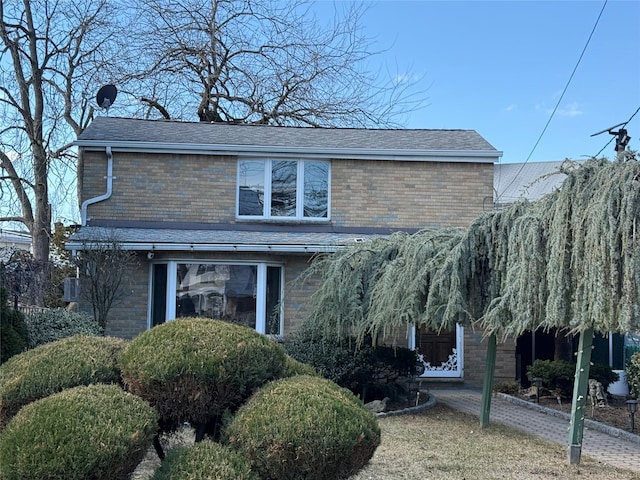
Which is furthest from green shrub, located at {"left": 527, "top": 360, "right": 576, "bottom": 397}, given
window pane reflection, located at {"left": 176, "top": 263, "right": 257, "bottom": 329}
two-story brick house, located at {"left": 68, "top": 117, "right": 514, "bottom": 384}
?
window pane reflection, located at {"left": 176, "top": 263, "right": 257, "bottom": 329}

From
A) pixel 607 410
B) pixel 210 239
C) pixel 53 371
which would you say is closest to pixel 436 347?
pixel 607 410

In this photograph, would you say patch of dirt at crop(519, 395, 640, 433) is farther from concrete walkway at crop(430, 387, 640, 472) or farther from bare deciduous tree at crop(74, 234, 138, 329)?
bare deciduous tree at crop(74, 234, 138, 329)

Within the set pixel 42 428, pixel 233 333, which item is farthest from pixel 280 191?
pixel 42 428

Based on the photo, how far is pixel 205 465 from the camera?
425 centimetres

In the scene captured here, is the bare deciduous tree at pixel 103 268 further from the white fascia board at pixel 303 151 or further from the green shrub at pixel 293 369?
the green shrub at pixel 293 369

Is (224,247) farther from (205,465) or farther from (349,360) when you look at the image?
(205,465)

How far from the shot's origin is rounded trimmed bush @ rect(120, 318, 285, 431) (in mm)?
4746

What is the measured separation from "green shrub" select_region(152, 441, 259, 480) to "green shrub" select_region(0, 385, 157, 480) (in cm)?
21

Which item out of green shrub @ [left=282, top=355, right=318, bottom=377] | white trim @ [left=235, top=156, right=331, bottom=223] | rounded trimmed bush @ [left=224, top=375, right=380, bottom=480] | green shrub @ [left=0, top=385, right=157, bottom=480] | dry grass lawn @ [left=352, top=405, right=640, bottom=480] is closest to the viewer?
green shrub @ [left=0, top=385, right=157, bottom=480]

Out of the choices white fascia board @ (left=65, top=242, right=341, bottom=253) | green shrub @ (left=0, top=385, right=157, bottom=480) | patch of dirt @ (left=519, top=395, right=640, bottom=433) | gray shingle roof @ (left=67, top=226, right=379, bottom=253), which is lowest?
patch of dirt @ (left=519, top=395, right=640, bottom=433)

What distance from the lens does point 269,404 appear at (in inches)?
183

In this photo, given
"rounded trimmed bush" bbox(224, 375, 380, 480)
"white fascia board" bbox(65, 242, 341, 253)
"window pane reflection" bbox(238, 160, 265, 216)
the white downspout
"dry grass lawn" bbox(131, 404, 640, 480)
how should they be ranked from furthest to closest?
"window pane reflection" bbox(238, 160, 265, 216)
the white downspout
"white fascia board" bbox(65, 242, 341, 253)
"dry grass lawn" bbox(131, 404, 640, 480)
"rounded trimmed bush" bbox(224, 375, 380, 480)

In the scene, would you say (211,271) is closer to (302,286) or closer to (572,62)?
(302,286)

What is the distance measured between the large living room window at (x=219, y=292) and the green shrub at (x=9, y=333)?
4.81 m
